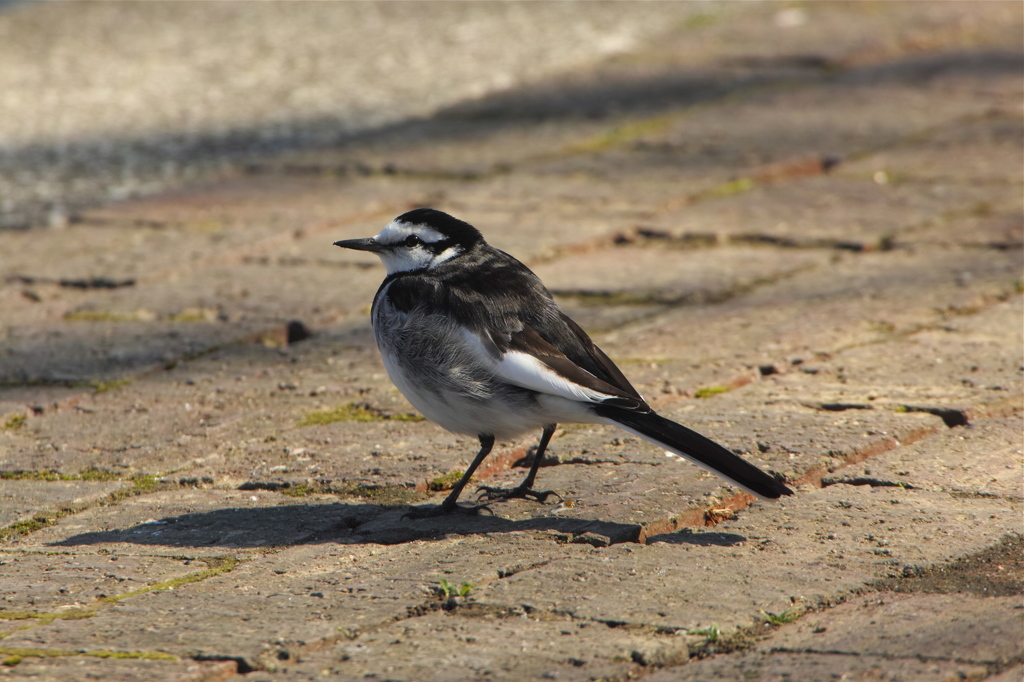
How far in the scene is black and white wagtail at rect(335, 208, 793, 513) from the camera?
295cm

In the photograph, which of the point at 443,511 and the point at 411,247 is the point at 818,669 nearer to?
the point at 443,511

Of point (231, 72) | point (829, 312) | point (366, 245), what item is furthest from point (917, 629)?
point (231, 72)

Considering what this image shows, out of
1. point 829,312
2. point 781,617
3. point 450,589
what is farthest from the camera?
point 829,312

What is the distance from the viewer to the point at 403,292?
3.35m

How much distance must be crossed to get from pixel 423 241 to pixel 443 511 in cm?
78

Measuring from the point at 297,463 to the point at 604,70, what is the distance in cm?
533

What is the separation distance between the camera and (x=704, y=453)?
2842 millimetres

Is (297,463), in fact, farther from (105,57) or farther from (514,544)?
(105,57)

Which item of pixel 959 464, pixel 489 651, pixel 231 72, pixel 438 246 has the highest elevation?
pixel 231 72

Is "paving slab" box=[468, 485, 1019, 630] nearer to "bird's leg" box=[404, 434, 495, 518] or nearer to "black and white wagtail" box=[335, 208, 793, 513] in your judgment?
"black and white wagtail" box=[335, 208, 793, 513]

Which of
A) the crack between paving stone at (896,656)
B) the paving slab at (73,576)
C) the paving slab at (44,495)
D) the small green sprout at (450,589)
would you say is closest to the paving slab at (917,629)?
the crack between paving stone at (896,656)

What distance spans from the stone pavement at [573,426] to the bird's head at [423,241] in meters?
0.47

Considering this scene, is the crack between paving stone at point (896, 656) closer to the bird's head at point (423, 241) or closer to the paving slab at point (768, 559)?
the paving slab at point (768, 559)

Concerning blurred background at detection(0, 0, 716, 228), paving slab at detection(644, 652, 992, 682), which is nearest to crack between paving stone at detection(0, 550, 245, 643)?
paving slab at detection(644, 652, 992, 682)
